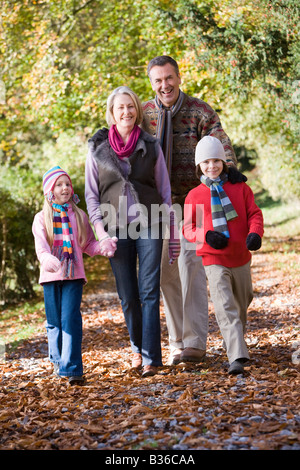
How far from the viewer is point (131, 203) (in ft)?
15.4

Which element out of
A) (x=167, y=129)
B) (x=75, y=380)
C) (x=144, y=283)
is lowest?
(x=75, y=380)

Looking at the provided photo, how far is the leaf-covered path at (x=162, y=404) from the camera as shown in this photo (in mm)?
3285

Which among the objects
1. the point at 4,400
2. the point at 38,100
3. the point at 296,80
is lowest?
the point at 4,400

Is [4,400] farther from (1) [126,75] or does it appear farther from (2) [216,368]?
(1) [126,75]

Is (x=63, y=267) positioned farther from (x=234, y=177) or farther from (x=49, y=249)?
(x=234, y=177)

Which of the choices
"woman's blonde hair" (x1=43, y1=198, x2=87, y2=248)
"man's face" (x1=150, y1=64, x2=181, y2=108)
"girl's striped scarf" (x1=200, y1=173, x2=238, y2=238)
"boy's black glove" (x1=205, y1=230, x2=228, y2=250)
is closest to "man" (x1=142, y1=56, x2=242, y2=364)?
"man's face" (x1=150, y1=64, x2=181, y2=108)

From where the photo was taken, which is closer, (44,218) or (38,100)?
(44,218)

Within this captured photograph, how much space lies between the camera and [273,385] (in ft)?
13.4

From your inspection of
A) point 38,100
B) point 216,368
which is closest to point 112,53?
point 38,100

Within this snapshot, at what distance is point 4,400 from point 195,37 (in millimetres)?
7950

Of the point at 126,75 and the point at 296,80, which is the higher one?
the point at 126,75

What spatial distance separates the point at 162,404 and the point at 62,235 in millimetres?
1678

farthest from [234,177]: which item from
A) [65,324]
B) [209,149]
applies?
[65,324]

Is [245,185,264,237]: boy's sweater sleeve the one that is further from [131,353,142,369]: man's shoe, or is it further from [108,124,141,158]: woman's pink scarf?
[131,353,142,369]: man's shoe
